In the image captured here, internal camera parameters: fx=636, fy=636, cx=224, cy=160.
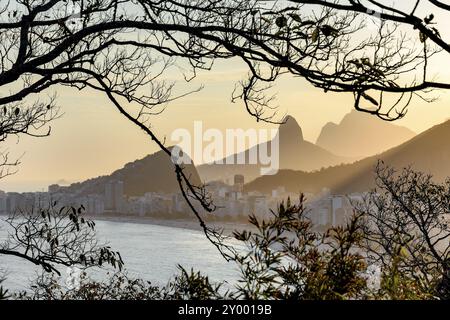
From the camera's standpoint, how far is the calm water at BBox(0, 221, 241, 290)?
41.3 metres

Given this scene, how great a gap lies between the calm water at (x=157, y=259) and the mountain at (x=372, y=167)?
993cm

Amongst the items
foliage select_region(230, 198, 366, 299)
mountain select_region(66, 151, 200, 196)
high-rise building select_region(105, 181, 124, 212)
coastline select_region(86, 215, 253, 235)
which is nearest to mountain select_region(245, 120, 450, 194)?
coastline select_region(86, 215, 253, 235)

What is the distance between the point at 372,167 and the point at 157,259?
21.0 meters

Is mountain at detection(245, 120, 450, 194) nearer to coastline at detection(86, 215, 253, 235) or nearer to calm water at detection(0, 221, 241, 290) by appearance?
coastline at detection(86, 215, 253, 235)

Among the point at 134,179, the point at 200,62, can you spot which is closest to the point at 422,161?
the point at 200,62

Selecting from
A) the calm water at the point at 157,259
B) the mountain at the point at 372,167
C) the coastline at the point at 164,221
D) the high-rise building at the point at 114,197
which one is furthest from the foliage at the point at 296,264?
the high-rise building at the point at 114,197

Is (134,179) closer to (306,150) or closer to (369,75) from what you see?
(306,150)

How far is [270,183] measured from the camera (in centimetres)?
9856

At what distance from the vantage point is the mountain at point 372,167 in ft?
202

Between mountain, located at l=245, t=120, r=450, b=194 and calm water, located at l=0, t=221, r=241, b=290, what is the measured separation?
993 cm

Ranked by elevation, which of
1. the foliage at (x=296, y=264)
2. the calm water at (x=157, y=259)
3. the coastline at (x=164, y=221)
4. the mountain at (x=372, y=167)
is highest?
the mountain at (x=372, y=167)

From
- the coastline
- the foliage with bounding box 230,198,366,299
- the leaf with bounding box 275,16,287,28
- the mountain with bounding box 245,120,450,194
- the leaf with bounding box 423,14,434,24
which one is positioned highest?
the mountain with bounding box 245,120,450,194

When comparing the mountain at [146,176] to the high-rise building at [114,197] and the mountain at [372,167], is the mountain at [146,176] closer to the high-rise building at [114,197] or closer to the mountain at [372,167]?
the high-rise building at [114,197]

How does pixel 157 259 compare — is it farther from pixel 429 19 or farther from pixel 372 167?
pixel 429 19
